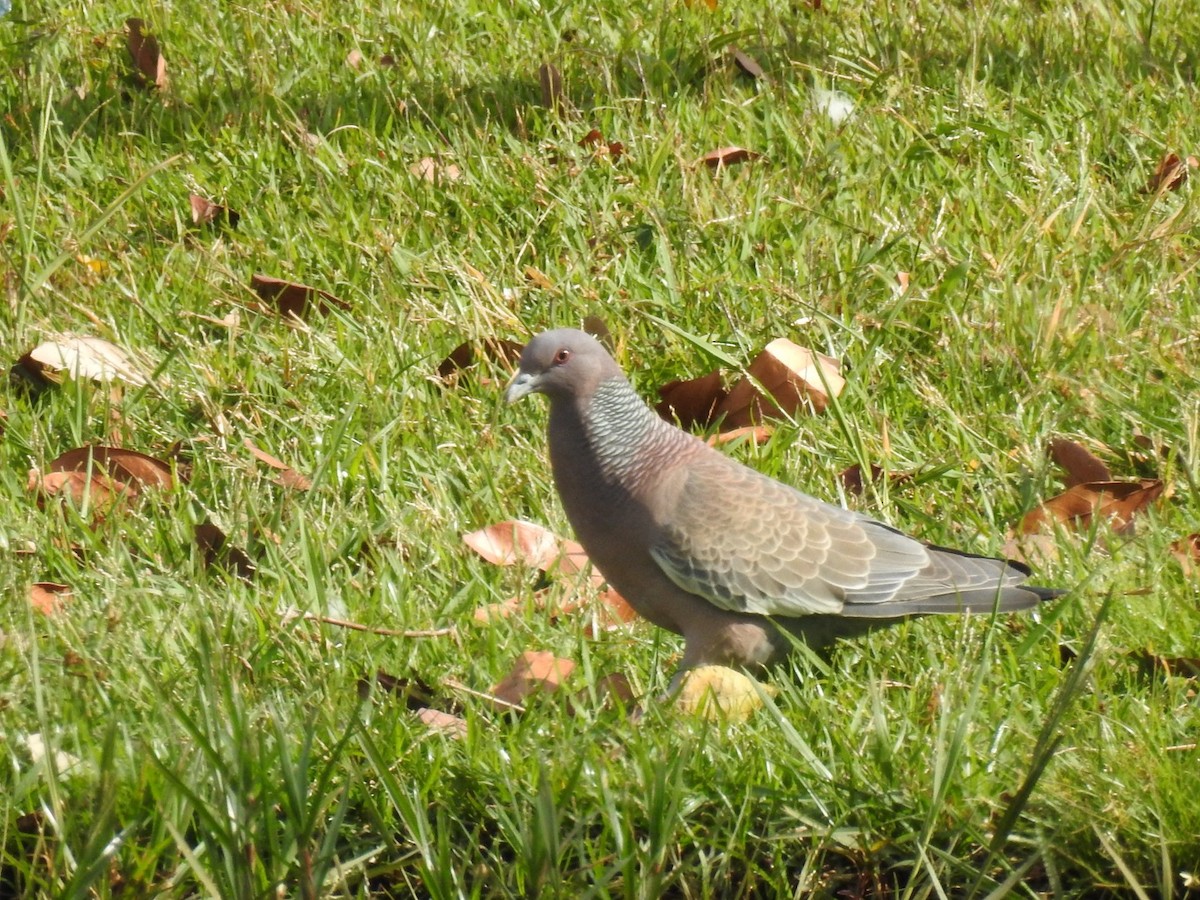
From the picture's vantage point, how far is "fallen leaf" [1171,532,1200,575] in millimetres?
3492

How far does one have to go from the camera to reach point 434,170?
211 inches

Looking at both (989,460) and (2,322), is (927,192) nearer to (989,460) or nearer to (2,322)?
(989,460)

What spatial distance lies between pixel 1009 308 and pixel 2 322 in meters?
2.96

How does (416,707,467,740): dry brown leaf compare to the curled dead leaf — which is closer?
(416,707,467,740): dry brown leaf

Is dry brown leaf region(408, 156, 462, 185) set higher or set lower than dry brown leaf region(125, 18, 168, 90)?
lower

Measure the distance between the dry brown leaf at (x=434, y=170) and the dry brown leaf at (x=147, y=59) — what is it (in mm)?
1133

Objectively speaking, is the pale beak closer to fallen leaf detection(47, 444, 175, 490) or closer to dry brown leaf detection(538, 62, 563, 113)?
fallen leaf detection(47, 444, 175, 490)

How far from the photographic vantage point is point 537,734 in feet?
9.93

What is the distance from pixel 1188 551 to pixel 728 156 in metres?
2.37

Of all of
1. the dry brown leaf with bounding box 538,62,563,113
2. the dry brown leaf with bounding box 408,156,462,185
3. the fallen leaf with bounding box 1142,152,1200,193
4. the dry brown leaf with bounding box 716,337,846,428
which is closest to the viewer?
the dry brown leaf with bounding box 716,337,846,428

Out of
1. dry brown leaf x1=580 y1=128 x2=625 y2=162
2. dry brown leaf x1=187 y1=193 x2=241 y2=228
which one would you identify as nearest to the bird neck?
dry brown leaf x1=580 y1=128 x2=625 y2=162

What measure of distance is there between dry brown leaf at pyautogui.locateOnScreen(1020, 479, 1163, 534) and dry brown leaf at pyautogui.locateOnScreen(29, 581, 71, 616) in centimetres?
226

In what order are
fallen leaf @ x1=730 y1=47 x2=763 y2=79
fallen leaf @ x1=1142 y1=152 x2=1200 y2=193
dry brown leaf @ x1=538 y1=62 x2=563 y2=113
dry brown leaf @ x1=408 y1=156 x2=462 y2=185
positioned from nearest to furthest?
fallen leaf @ x1=1142 y1=152 x2=1200 y2=193, dry brown leaf @ x1=408 y1=156 x2=462 y2=185, dry brown leaf @ x1=538 y1=62 x2=563 y2=113, fallen leaf @ x1=730 y1=47 x2=763 y2=79

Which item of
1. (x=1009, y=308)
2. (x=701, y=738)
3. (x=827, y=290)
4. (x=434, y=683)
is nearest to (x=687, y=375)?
(x=827, y=290)
